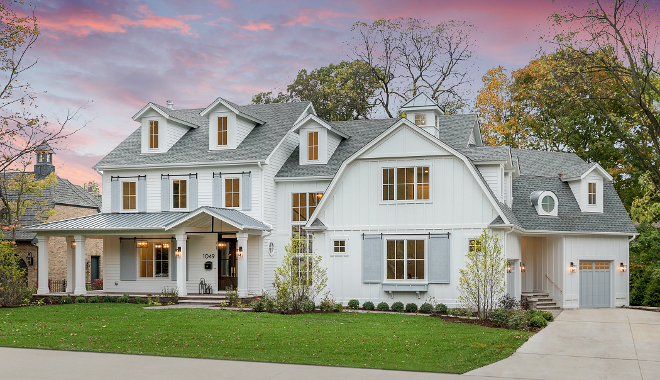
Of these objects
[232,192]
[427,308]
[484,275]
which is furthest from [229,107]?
[484,275]

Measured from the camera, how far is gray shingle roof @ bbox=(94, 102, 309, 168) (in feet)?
80.2

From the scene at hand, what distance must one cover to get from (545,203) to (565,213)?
888 mm

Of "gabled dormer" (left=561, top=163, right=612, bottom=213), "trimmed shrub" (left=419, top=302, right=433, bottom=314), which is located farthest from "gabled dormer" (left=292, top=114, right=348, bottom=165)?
"gabled dormer" (left=561, top=163, right=612, bottom=213)

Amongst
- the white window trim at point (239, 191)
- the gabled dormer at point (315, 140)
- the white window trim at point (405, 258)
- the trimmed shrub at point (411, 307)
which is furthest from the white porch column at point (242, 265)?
the trimmed shrub at point (411, 307)

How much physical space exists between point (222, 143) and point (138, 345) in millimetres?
13553

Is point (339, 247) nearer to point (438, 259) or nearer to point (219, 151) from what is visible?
point (438, 259)

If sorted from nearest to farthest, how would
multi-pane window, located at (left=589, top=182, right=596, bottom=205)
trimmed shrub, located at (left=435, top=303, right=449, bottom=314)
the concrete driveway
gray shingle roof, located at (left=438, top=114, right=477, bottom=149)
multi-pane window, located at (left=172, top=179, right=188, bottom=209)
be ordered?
the concrete driveway
trimmed shrub, located at (left=435, top=303, right=449, bottom=314)
gray shingle roof, located at (left=438, top=114, right=477, bottom=149)
multi-pane window, located at (left=589, top=182, right=596, bottom=205)
multi-pane window, located at (left=172, top=179, right=188, bottom=209)

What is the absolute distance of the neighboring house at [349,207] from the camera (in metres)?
20.9

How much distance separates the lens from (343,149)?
25.3m

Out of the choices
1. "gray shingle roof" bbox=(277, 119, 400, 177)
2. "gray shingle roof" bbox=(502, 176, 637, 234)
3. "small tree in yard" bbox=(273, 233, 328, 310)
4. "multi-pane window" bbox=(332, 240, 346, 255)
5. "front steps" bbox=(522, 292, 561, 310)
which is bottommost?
"front steps" bbox=(522, 292, 561, 310)

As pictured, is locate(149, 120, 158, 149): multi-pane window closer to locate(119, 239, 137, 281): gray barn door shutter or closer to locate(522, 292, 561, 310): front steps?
locate(119, 239, 137, 281): gray barn door shutter

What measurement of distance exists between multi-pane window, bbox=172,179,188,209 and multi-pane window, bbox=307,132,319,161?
5018 mm

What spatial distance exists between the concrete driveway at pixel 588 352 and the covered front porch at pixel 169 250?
10.9 m

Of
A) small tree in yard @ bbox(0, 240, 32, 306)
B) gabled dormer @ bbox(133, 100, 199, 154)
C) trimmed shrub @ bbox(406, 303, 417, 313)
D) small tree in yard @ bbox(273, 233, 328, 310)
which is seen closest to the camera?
small tree in yard @ bbox(273, 233, 328, 310)
